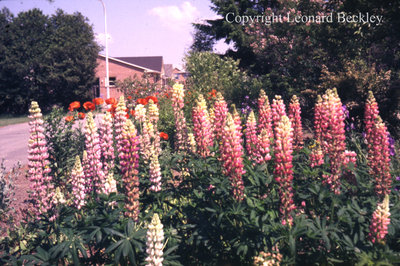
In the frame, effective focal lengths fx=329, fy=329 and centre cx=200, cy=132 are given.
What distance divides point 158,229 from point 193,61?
1842cm

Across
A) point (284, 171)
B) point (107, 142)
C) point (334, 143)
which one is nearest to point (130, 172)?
point (107, 142)

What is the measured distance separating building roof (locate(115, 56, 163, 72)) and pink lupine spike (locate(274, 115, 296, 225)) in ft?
175

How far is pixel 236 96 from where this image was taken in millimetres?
14273

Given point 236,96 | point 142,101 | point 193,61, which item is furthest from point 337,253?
point 193,61

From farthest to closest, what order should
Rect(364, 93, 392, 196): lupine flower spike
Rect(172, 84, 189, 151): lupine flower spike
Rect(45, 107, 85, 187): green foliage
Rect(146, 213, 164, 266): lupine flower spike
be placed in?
1. Rect(45, 107, 85, 187): green foliage
2. Rect(172, 84, 189, 151): lupine flower spike
3. Rect(364, 93, 392, 196): lupine flower spike
4. Rect(146, 213, 164, 266): lupine flower spike

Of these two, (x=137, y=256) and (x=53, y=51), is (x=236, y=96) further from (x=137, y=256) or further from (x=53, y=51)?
(x=53, y=51)

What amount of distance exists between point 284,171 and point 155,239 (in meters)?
1.26

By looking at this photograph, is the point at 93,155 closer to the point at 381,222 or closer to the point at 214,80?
the point at 381,222

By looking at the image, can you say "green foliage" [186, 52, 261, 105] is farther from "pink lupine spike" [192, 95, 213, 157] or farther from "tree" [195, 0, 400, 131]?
"pink lupine spike" [192, 95, 213, 157]

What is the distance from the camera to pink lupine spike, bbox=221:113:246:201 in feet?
9.84

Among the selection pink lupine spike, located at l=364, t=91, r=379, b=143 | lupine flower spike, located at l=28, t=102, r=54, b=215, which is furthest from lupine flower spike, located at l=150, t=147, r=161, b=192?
pink lupine spike, located at l=364, t=91, r=379, b=143

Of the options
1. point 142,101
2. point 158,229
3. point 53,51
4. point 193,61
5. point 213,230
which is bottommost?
point 213,230

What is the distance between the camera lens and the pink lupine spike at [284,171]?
288 cm

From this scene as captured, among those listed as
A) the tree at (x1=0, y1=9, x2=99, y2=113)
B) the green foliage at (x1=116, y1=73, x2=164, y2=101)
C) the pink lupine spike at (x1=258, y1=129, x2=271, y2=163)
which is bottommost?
the pink lupine spike at (x1=258, y1=129, x2=271, y2=163)
